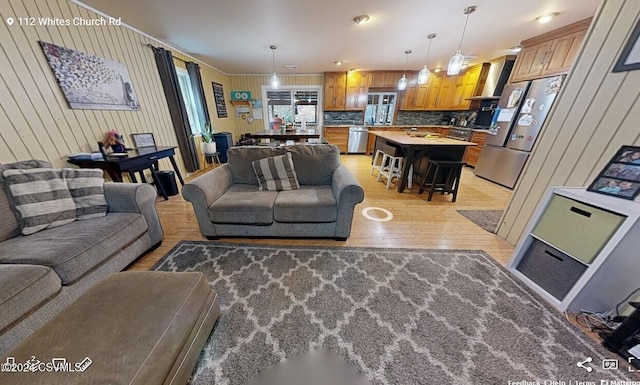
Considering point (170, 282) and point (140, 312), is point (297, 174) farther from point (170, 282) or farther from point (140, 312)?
point (140, 312)

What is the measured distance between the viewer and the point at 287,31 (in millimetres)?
2912

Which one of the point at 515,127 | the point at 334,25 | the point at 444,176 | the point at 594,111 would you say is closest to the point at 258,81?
the point at 334,25

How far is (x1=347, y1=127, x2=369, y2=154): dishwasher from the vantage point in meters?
5.85

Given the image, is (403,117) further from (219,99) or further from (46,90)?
(46,90)

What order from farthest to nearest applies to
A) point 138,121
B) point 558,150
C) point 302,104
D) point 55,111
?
1. point 302,104
2. point 138,121
3. point 55,111
4. point 558,150

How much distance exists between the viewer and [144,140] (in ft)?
9.61

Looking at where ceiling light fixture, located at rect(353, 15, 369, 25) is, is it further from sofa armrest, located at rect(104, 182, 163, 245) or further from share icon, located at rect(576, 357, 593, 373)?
share icon, located at rect(576, 357, 593, 373)

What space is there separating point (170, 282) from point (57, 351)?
0.36 m

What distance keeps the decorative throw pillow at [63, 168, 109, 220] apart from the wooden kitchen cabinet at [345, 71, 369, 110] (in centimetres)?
564

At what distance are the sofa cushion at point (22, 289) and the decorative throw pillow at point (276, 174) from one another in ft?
4.81

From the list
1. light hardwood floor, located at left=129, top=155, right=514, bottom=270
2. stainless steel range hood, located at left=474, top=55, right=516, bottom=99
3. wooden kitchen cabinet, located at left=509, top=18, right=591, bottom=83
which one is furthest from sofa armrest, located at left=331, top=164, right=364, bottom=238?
stainless steel range hood, located at left=474, top=55, right=516, bottom=99

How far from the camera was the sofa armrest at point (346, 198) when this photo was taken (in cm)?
174

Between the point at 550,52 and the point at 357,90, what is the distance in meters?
3.74

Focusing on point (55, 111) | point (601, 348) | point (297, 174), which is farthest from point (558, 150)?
point (55, 111)
